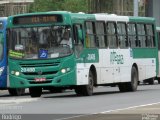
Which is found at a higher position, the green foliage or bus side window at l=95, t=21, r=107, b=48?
the green foliage

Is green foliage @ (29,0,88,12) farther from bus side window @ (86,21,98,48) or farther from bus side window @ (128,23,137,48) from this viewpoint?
bus side window @ (86,21,98,48)

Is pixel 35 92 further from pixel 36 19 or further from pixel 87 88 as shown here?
pixel 36 19

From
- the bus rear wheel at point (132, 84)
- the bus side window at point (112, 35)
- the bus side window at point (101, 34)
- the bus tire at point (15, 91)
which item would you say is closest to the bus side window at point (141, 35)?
the bus rear wheel at point (132, 84)

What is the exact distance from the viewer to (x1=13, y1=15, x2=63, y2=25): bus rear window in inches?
1081

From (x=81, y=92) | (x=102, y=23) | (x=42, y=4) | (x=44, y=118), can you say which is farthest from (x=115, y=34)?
(x=42, y=4)

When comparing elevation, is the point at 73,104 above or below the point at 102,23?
below

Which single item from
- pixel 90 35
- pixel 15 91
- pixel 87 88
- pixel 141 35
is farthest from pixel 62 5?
pixel 87 88

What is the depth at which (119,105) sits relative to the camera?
22453 millimetres

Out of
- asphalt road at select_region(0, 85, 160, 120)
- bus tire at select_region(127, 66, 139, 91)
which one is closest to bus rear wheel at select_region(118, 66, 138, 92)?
bus tire at select_region(127, 66, 139, 91)

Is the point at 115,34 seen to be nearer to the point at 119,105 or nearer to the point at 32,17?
the point at 32,17

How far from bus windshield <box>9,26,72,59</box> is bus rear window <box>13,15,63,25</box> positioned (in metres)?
0.22

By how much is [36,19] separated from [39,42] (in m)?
0.88

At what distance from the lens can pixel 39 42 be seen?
27.5 metres

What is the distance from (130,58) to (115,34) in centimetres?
174
